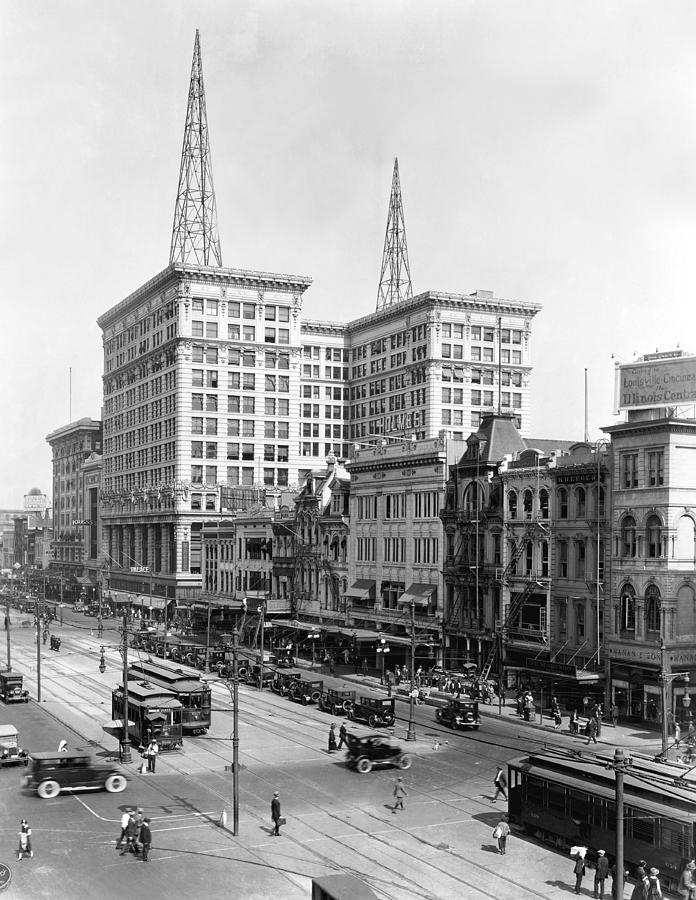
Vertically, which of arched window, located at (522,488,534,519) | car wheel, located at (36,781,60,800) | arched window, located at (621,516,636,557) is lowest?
car wheel, located at (36,781,60,800)

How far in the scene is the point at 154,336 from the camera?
143000 millimetres

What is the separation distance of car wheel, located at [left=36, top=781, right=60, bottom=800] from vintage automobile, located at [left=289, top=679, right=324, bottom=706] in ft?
84.0

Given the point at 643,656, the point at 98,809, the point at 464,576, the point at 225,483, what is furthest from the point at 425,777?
the point at 225,483

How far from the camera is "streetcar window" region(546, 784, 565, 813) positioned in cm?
3506

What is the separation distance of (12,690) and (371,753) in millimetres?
30788

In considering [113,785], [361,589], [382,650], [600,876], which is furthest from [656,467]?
[361,589]

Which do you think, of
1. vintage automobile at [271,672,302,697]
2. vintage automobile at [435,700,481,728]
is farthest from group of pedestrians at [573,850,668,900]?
vintage automobile at [271,672,302,697]

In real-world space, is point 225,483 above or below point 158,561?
above

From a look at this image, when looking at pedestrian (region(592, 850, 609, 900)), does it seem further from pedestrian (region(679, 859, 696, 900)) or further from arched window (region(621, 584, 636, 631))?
arched window (region(621, 584, 636, 631))

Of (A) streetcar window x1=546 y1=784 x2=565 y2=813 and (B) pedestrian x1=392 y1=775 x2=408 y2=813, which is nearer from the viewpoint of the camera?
(A) streetcar window x1=546 y1=784 x2=565 y2=813

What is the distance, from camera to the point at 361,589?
295 ft

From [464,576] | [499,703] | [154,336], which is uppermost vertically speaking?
[154,336]

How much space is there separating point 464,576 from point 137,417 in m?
86.6

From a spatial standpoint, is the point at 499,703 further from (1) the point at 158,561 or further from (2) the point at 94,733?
(1) the point at 158,561
